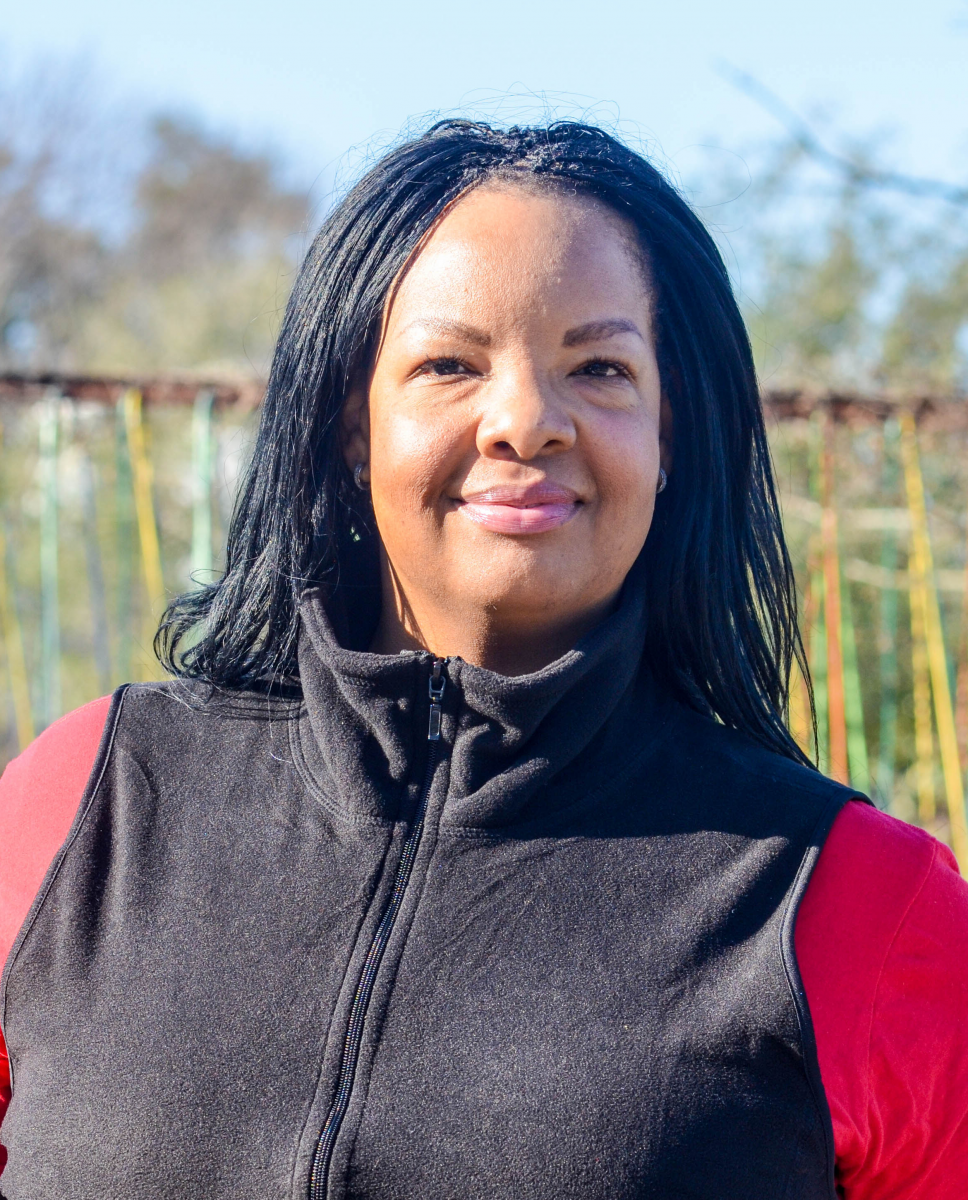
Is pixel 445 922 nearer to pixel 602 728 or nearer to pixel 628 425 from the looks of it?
pixel 602 728

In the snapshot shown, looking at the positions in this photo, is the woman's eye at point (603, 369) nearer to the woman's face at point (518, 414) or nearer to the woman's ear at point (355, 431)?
the woman's face at point (518, 414)

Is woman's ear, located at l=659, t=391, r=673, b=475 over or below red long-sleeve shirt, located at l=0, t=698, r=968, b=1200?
over

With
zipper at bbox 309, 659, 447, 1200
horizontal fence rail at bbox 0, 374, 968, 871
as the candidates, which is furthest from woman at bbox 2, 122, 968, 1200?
horizontal fence rail at bbox 0, 374, 968, 871

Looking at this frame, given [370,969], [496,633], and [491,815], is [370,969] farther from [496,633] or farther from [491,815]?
[496,633]

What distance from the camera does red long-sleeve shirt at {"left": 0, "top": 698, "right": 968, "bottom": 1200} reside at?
1.30 metres

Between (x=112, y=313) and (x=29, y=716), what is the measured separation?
379 inches

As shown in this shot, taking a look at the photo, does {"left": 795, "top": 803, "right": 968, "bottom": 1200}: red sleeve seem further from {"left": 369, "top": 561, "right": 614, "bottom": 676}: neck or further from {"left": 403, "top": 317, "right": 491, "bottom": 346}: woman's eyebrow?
{"left": 403, "top": 317, "right": 491, "bottom": 346}: woman's eyebrow

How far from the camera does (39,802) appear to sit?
1.55m

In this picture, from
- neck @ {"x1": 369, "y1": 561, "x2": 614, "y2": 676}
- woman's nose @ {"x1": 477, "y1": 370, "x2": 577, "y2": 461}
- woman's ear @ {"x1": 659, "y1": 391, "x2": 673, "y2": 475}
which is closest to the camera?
woman's nose @ {"x1": 477, "y1": 370, "x2": 577, "y2": 461}

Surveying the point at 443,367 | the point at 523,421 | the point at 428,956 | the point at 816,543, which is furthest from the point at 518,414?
the point at 816,543

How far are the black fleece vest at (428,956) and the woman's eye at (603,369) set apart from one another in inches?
11.2

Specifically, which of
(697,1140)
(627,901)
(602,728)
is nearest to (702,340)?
(602,728)

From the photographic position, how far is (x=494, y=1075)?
4.29 ft

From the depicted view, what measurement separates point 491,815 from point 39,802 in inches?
21.8
